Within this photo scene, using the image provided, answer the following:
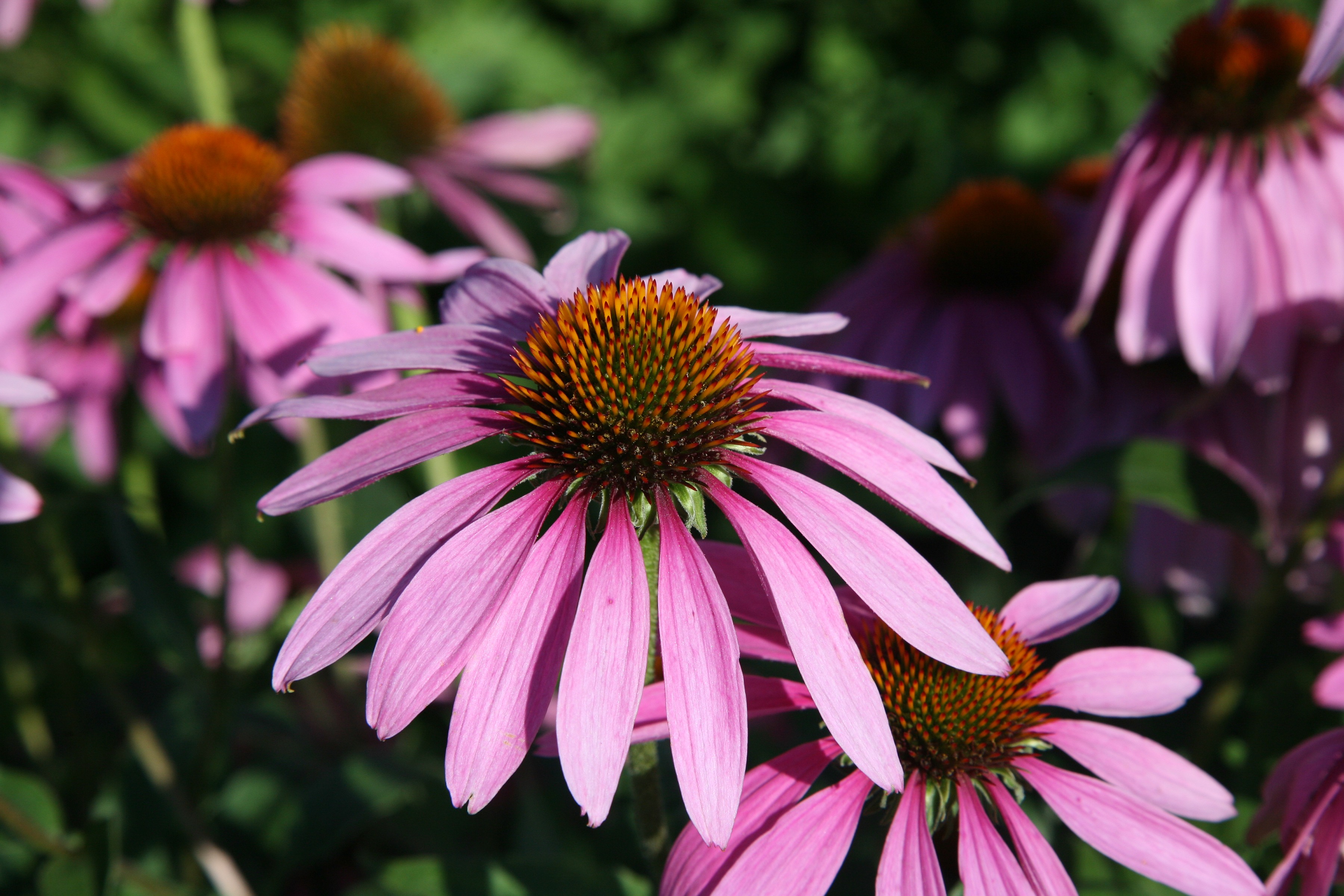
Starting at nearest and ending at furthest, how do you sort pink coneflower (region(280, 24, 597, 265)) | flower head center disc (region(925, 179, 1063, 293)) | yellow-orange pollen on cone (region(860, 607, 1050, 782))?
yellow-orange pollen on cone (region(860, 607, 1050, 782)) < flower head center disc (region(925, 179, 1063, 293)) < pink coneflower (region(280, 24, 597, 265))

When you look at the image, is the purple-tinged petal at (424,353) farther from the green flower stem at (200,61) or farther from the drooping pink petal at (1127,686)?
the green flower stem at (200,61)

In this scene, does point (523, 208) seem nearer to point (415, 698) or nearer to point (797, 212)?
point (797, 212)

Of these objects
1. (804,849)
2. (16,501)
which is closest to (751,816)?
(804,849)

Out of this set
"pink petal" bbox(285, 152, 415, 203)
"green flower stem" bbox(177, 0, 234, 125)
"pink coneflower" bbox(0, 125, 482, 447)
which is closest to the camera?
"pink coneflower" bbox(0, 125, 482, 447)

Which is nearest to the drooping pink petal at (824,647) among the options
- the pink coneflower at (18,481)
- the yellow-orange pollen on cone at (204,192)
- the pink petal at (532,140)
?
the pink coneflower at (18,481)

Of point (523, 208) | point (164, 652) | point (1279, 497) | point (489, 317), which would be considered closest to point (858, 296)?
point (1279, 497)

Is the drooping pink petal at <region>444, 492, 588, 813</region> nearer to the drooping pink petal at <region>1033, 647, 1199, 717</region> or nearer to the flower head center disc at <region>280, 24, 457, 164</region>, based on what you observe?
the drooping pink petal at <region>1033, 647, 1199, 717</region>

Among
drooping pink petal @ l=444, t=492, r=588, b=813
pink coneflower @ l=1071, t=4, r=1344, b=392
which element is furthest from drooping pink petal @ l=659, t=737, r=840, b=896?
pink coneflower @ l=1071, t=4, r=1344, b=392

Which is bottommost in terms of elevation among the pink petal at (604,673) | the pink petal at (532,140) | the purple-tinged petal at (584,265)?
the pink petal at (604,673)
